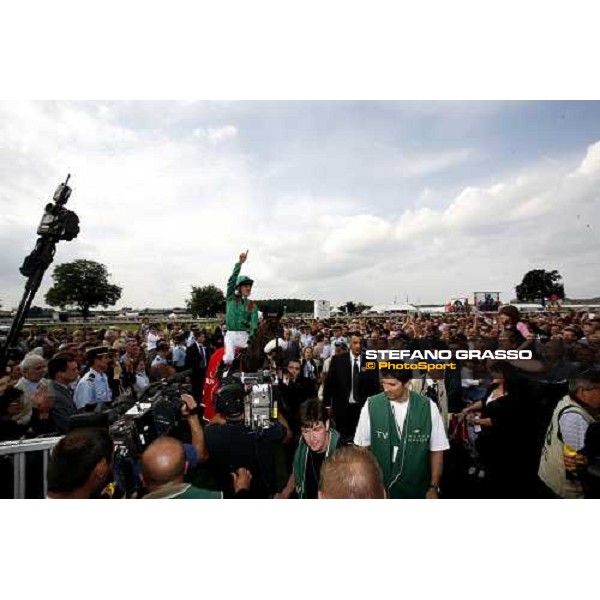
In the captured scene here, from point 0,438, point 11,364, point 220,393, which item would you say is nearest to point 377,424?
point 220,393

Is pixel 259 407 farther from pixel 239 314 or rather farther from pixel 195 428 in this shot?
pixel 239 314

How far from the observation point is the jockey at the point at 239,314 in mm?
2748

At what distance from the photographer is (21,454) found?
196 cm

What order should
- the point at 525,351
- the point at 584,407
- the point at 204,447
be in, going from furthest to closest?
the point at 525,351
the point at 204,447
the point at 584,407

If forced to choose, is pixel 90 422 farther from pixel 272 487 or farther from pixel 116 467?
pixel 272 487

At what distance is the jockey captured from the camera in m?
2.75

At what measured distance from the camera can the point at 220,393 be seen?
2170 millimetres

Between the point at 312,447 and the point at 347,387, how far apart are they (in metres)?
0.98

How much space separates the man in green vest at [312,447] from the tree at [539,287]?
186cm

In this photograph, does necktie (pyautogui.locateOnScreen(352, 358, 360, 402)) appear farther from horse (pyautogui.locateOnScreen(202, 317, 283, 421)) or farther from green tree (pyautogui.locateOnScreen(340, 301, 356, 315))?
horse (pyautogui.locateOnScreen(202, 317, 283, 421))

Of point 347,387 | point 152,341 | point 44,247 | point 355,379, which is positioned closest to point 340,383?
point 347,387

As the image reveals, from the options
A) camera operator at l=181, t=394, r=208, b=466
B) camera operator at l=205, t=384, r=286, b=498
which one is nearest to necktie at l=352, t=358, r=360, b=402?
camera operator at l=205, t=384, r=286, b=498

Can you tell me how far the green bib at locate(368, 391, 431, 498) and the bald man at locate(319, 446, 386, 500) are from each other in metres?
0.72

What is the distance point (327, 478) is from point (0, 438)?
2182mm
